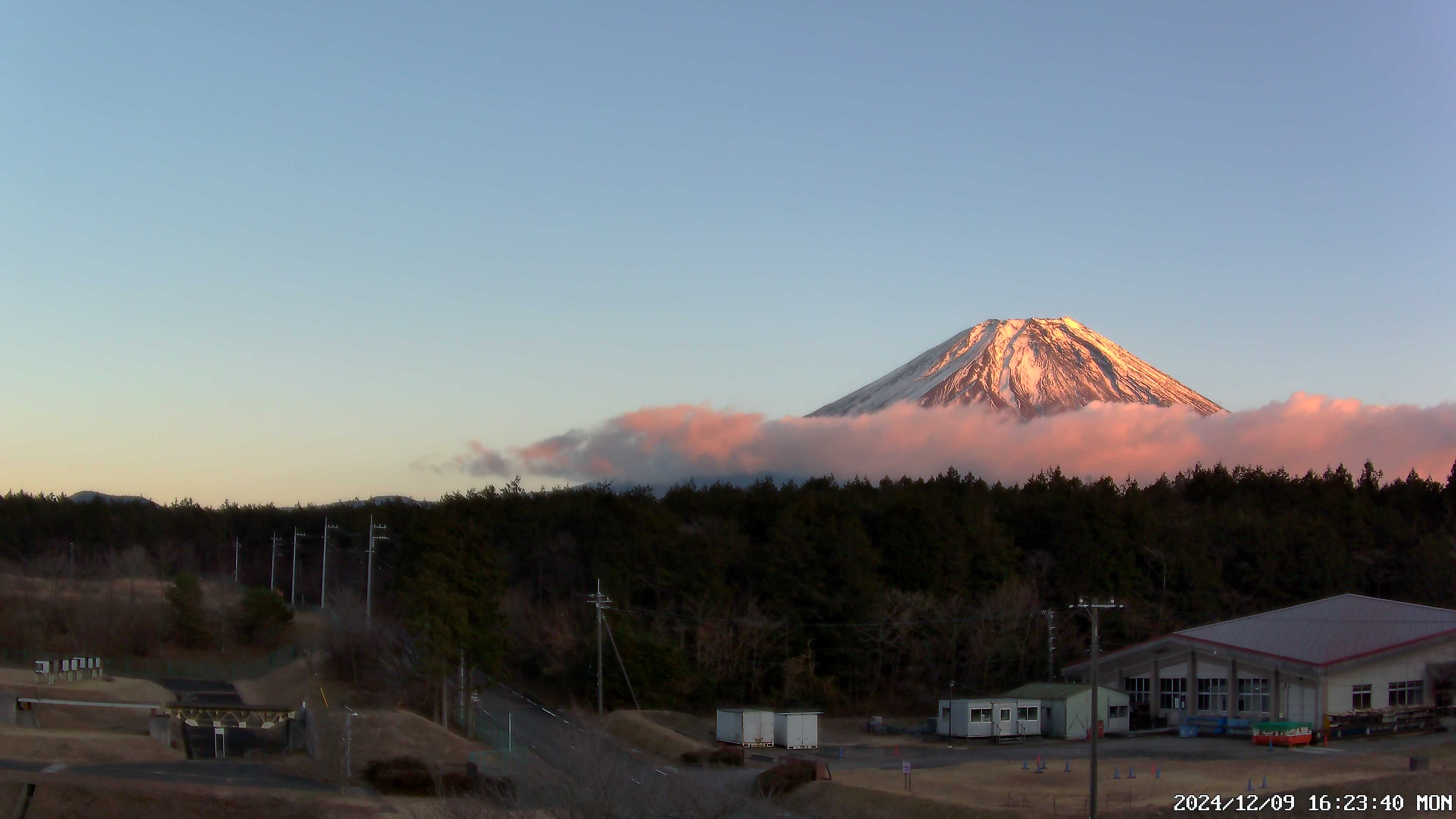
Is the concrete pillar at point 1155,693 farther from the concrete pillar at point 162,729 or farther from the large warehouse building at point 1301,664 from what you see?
the concrete pillar at point 162,729

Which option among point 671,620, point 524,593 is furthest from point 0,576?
point 671,620

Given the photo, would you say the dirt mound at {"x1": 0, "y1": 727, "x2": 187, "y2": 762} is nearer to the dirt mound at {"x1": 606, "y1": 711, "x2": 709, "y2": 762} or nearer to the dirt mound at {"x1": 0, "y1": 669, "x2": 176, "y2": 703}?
the dirt mound at {"x1": 0, "y1": 669, "x2": 176, "y2": 703}

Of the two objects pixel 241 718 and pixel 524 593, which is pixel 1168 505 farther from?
pixel 241 718

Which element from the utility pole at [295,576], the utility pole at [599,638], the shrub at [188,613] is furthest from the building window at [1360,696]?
the utility pole at [295,576]

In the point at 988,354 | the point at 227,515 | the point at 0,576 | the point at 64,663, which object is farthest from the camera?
the point at 988,354

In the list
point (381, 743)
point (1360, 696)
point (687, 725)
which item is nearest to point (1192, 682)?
point (1360, 696)
